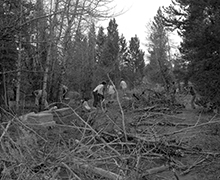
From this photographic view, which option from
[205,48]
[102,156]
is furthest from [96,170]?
[205,48]

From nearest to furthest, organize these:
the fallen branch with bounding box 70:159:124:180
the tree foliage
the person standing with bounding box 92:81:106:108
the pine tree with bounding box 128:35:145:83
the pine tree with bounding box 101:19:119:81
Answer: the fallen branch with bounding box 70:159:124:180, the tree foliage, the person standing with bounding box 92:81:106:108, the pine tree with bounding box 101:19:119:81, the pine tree with bounding box 128:35:145:83

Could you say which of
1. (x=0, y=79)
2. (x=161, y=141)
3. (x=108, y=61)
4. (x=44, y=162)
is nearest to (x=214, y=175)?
(x=161, y=141)

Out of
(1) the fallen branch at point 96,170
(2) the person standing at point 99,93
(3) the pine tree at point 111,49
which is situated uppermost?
(3) the pine tree at point 111,49

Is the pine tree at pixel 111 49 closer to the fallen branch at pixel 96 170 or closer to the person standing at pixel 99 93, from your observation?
the person standing at pixel 99 93

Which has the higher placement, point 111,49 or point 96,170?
point 111,49

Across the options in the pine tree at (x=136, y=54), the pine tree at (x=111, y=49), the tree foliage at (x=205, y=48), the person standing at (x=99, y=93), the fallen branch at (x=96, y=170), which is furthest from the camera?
the pine tree at (x=136, y=54)

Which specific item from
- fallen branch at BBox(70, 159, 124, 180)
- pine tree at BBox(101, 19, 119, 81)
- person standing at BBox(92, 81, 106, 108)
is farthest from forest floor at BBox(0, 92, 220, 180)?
pine tree at BBox(101, 19, 119, 81)

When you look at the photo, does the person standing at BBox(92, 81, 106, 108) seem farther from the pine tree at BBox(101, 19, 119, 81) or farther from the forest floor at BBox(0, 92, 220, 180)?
the pine tree at BBox(101, 19, 119, 81)

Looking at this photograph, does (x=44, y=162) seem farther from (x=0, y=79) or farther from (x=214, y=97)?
(x=0, y=79)

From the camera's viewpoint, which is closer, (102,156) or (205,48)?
(102,156)

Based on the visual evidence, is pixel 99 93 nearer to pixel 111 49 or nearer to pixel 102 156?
pixel 102 156

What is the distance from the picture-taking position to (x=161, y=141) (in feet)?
13.6

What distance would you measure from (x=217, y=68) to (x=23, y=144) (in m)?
7.33

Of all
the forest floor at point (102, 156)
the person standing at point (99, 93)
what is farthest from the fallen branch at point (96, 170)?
the person standing at point (99, 93)
